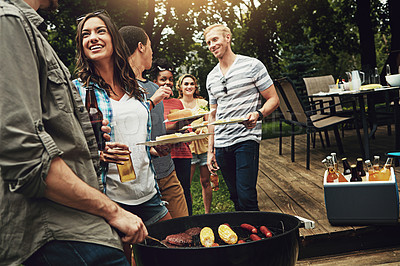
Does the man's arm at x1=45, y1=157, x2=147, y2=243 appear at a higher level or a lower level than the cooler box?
higher

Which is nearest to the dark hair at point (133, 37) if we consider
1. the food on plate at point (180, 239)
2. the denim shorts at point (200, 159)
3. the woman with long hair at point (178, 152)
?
the woman with long hair at point (178, 152)

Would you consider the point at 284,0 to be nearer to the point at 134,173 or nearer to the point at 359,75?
the point at 359,75

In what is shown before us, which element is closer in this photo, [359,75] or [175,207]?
[175,207]

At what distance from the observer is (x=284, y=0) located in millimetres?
13133

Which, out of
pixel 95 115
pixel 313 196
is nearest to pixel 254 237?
pixel 95 115

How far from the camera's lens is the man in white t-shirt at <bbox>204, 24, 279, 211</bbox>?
11.0ft

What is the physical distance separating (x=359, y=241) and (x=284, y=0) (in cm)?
1117

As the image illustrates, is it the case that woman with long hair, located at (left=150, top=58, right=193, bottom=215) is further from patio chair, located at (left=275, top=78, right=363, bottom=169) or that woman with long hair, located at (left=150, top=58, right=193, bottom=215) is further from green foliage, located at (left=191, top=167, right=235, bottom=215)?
patio chair, located at (left=275, top=78, right=363, bottom=169)

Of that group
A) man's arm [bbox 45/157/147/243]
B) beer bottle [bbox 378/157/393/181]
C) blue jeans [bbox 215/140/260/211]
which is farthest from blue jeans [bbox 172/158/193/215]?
man's arm [bbox 45/157/147/243]

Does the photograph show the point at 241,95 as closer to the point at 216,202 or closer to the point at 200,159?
the point at 200,159

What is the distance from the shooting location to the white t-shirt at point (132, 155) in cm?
198

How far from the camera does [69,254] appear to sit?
117cm

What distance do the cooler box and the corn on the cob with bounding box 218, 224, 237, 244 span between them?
1.66 m

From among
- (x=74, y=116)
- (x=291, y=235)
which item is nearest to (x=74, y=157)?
(x=74, y=116)
